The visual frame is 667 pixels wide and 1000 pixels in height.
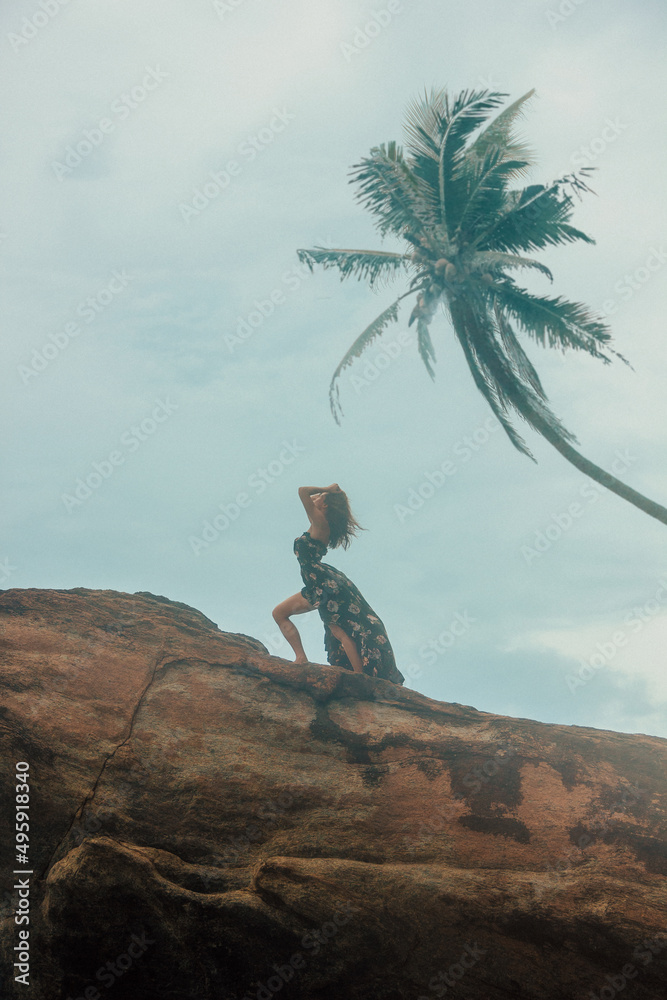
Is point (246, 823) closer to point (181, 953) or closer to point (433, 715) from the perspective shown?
point (181, 953)

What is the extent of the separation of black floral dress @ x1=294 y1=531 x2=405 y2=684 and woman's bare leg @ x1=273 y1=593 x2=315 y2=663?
113 mm

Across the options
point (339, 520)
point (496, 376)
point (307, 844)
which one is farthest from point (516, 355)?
point (307, 844)

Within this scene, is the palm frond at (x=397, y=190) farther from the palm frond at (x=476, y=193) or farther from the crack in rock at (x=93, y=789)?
the crack in rock at (x=93, y=789)

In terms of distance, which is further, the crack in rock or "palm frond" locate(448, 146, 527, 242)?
"palm frond" locate(448, 146, 527, 242)

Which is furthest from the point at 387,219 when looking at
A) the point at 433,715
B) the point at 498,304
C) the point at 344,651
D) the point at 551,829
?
the point at 551,829

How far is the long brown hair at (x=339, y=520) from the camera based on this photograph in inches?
395

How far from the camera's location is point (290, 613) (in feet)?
31.4

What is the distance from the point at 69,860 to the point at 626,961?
5.21 m

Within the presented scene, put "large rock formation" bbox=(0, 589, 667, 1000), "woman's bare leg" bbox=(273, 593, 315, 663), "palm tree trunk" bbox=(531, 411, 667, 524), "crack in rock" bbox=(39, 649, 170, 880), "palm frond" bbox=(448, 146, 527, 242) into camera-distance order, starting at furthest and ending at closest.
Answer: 1. "palm frond" bbox=(448, 146, 527, 242)
2. "palm tree trunk" bbox=(531, 411, 667, 524)
3. "woman's bare leg" bbox=(273, 593, 315, 663)
4. "crack in rock" bbox=(39, 649, 170, 880)
5. "large rock formation" bbox=(0, 589, 667, 1000)

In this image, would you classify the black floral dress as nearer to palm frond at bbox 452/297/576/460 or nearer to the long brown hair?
the long brown hair

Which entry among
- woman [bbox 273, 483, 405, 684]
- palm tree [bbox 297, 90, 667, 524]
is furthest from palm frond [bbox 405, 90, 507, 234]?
woman [bbox 273, 483, 405, 684]

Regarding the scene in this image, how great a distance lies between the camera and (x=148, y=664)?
8.45 metres

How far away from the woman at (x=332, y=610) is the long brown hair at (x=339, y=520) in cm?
3

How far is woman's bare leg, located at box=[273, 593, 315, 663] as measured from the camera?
9.49 meters
